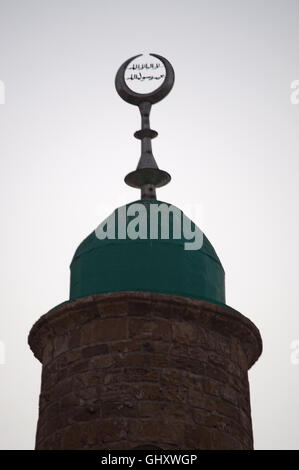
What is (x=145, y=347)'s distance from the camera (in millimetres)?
8852

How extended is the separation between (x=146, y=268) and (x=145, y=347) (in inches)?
35.5

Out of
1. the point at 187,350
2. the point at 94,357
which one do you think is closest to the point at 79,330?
the point at 94,357

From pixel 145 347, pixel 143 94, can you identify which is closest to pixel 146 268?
pixel 145 347

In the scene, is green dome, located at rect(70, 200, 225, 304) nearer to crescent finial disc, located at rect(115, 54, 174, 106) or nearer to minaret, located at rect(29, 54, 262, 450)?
minaret, located at rect(29, 54, 262, 450)

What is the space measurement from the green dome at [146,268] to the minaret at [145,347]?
0.01 meters

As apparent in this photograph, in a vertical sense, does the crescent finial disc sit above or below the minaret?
above

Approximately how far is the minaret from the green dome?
1 cm

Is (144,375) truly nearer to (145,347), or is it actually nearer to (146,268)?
(145,347)

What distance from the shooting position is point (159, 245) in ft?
31.3

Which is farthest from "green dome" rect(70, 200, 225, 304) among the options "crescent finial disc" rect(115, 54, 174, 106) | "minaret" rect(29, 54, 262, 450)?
"crescent finial disc" rect(115, 54, 174, 106)

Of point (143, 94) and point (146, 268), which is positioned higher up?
point (143, 94)

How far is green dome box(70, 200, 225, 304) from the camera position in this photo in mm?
9297

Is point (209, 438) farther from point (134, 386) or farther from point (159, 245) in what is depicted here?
point (159, 245)

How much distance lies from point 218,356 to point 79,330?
4.63ft
